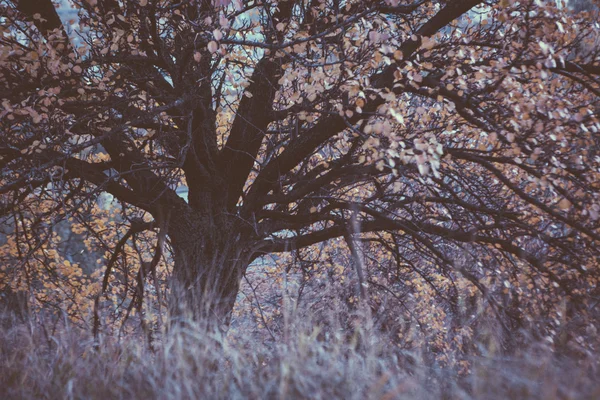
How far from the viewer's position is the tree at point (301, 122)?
4.74 m

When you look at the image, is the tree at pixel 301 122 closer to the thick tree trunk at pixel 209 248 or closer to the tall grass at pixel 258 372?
the thick tree trunk at pixel 209 248

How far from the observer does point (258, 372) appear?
3.54 meters

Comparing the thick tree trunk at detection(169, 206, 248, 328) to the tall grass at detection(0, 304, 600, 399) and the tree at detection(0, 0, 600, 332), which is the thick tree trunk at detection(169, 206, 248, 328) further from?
the tall grass at detection(0, 304, 600, 399)

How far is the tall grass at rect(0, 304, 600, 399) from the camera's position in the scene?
9.40ft

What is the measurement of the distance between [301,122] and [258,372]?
15.8 ft

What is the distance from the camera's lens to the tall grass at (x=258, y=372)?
2865mm

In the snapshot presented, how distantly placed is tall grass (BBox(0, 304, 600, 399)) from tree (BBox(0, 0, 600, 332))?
2.36ft

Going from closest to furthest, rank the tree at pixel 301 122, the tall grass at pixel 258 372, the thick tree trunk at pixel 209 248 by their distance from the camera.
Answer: the tall grass at pixel 258 372 → the tree at pixel 301 122 → the thick tree trunk at pixel 209 248

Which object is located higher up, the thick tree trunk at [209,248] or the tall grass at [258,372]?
the thick tree trunk at [209,248]

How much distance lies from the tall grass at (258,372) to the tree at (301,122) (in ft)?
2.36

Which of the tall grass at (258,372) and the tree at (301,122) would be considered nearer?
the tall grass at (258,372)

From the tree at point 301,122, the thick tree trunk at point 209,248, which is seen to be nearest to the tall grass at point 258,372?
the tree at point 301,122

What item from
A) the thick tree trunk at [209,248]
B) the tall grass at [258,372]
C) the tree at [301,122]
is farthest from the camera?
the thick tree trunk at [209,248]

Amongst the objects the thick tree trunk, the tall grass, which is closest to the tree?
the thick tree trunk
